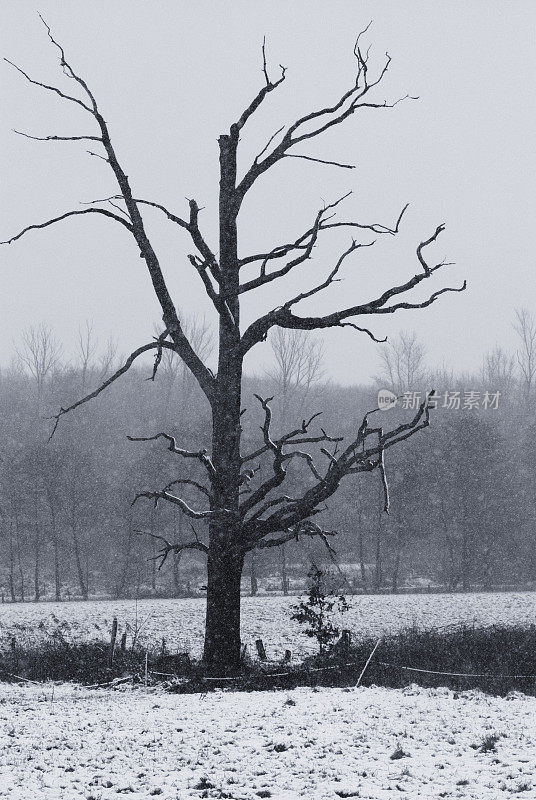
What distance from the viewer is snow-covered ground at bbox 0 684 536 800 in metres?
7.90

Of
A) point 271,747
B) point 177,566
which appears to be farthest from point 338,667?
point 177,566

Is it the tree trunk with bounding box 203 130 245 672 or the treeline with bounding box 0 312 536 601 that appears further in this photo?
the treeline with bounding box 0 312 536 601

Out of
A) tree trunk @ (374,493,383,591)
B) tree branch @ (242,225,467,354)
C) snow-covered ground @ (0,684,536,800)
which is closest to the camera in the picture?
snow-covered ground @ (0,684,536,800)

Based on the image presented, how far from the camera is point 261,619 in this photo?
104 ft

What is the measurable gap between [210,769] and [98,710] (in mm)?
3838

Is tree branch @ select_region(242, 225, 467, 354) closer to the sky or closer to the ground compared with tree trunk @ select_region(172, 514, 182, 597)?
closer to the sky

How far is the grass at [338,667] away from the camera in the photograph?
14.6 m

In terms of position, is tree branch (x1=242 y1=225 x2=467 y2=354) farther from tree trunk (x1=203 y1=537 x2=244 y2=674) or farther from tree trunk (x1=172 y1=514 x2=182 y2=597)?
tree trunk (x1=172 y1=514 x2=182 y2=597)

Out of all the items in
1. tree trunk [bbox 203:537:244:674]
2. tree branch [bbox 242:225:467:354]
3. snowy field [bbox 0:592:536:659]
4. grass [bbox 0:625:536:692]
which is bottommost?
snowy field [bbox 0:592:536:659]

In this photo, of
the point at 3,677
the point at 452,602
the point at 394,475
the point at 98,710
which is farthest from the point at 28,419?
the point at 98,710

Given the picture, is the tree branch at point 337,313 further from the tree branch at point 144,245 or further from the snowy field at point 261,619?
the snowy field at point 261,619

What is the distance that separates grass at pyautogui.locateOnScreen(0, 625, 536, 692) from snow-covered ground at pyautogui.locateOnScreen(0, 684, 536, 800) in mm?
1795

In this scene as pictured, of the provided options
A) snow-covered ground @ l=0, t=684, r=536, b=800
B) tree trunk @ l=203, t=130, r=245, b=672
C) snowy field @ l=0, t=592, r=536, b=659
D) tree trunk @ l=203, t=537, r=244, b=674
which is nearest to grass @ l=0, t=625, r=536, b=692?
tree trunk @ l=203, t=537, r=244, b=674

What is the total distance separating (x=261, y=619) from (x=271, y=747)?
894 inches
